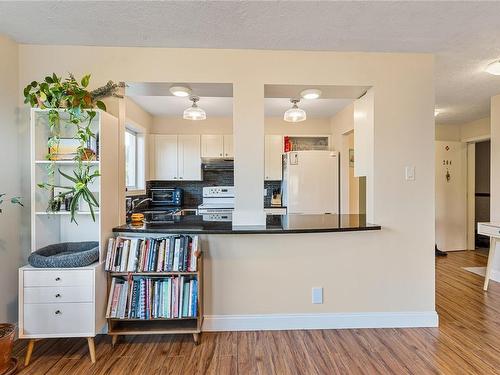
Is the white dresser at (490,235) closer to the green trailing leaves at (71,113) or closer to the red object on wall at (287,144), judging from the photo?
the red object on wall at (287,144)

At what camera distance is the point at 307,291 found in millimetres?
2377

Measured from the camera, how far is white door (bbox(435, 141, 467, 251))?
496 cm

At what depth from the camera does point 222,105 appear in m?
3.99

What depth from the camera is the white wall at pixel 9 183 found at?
2.12 metres

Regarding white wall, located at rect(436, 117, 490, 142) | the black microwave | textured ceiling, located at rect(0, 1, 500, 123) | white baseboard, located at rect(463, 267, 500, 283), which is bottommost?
white baseboard, located at rect(463, 267, 500, 283)

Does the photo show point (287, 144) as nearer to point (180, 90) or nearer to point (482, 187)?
point (180, 90)

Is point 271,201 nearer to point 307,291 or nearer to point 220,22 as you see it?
point 307,291

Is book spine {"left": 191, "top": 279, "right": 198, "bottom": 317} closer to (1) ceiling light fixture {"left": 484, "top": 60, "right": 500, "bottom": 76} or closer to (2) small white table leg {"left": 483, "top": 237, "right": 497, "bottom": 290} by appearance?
(1) ceiling light fixture {"left": 484, "top": 60, "right": 500, "bottom": 76}

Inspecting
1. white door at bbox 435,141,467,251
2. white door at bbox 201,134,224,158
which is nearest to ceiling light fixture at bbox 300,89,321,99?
white door at bbox 201,134,224,158

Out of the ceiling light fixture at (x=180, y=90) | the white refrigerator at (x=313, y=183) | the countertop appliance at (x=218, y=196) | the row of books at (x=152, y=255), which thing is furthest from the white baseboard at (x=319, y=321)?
the countertop appliance at (x=218, y=196)

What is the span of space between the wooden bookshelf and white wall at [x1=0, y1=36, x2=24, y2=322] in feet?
2.51

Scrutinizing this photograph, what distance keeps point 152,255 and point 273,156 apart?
2.87 m

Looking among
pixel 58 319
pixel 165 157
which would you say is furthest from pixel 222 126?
pixel 58 319

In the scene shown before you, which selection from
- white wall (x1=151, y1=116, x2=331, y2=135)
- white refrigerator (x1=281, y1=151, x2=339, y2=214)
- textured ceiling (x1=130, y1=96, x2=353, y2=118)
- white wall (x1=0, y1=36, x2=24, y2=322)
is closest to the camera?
white wall (x1=0, y1=36, x2=24, y2=322)
